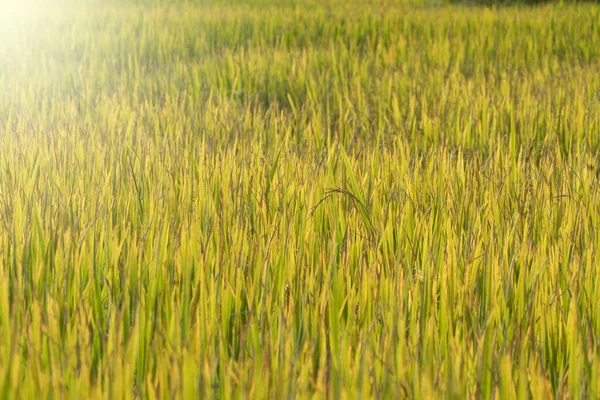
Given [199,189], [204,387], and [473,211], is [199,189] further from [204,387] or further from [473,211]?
[204,387]

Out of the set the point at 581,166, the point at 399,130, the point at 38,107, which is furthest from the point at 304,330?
the point at 38,107

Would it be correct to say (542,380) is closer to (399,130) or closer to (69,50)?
(399,130)

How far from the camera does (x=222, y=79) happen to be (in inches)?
137

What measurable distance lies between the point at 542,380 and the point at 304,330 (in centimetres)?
31

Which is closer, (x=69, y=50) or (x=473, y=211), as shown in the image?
(x=473, y=211)

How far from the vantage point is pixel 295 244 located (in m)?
1.36

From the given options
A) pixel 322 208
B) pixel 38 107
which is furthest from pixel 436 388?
pixel 38 107

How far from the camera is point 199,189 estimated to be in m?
1.60

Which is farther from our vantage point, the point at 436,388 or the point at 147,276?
the point at 147,276

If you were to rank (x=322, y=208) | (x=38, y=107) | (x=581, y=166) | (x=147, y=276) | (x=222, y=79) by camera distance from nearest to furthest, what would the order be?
(x=147, y=276)
(x=322, y=208)
(x=581, y=166)
(x=38, y=107)
(x=222, y=79)

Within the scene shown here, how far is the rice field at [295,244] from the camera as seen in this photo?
0.88 m

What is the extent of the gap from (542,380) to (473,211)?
0.77m

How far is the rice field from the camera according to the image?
0.88m

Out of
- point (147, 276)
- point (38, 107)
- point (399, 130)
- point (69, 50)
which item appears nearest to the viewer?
point (147, 276)
